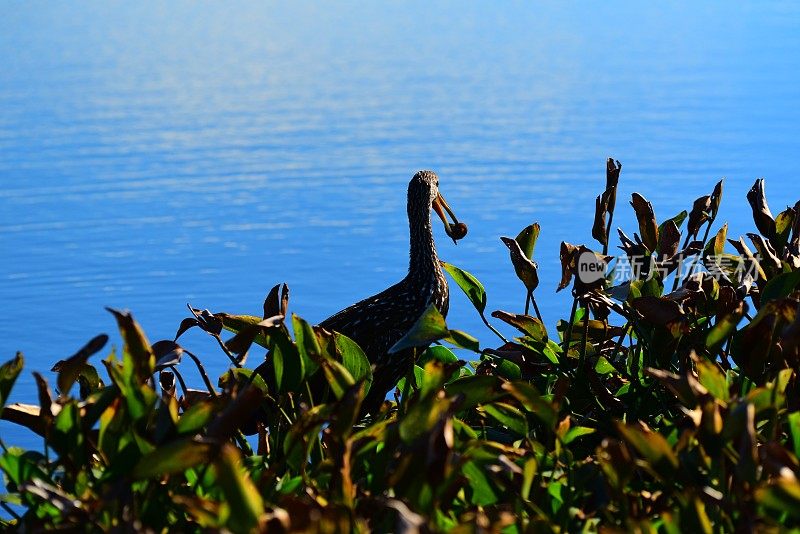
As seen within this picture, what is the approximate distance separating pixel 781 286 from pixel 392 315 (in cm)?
175

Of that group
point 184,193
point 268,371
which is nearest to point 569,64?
point 184,193

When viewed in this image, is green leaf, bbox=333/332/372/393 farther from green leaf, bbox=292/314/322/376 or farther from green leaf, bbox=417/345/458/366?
green leaf, bbox=417/345/458/366

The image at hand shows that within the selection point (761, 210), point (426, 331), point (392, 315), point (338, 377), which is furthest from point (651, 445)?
point (392, 315)

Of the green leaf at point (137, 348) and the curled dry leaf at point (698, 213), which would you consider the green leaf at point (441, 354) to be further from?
the green leaf at point (137, 348)

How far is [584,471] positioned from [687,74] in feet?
38.0

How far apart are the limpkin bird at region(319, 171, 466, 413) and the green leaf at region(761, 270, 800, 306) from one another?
1475 millimetres

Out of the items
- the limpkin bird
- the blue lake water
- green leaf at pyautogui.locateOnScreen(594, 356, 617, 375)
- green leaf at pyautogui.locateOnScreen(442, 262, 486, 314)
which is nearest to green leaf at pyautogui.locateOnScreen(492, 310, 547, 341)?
green leaf at pyautogui.locateOnScreen(442, 262, 486, 314)

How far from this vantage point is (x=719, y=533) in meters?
1.75

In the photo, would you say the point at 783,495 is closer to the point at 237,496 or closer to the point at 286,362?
the point at 237,496

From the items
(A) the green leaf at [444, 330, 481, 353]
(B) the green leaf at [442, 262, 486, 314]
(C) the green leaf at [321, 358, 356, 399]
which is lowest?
(C) the green leaf at [321, 358, 356, 399]

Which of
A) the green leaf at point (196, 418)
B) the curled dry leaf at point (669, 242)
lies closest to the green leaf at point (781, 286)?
the curled dry leaf at point (669, 242)

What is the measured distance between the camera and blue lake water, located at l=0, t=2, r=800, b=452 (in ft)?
23.7

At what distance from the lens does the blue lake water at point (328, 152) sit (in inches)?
284

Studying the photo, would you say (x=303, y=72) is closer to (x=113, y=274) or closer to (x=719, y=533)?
(x=113, y=274)
